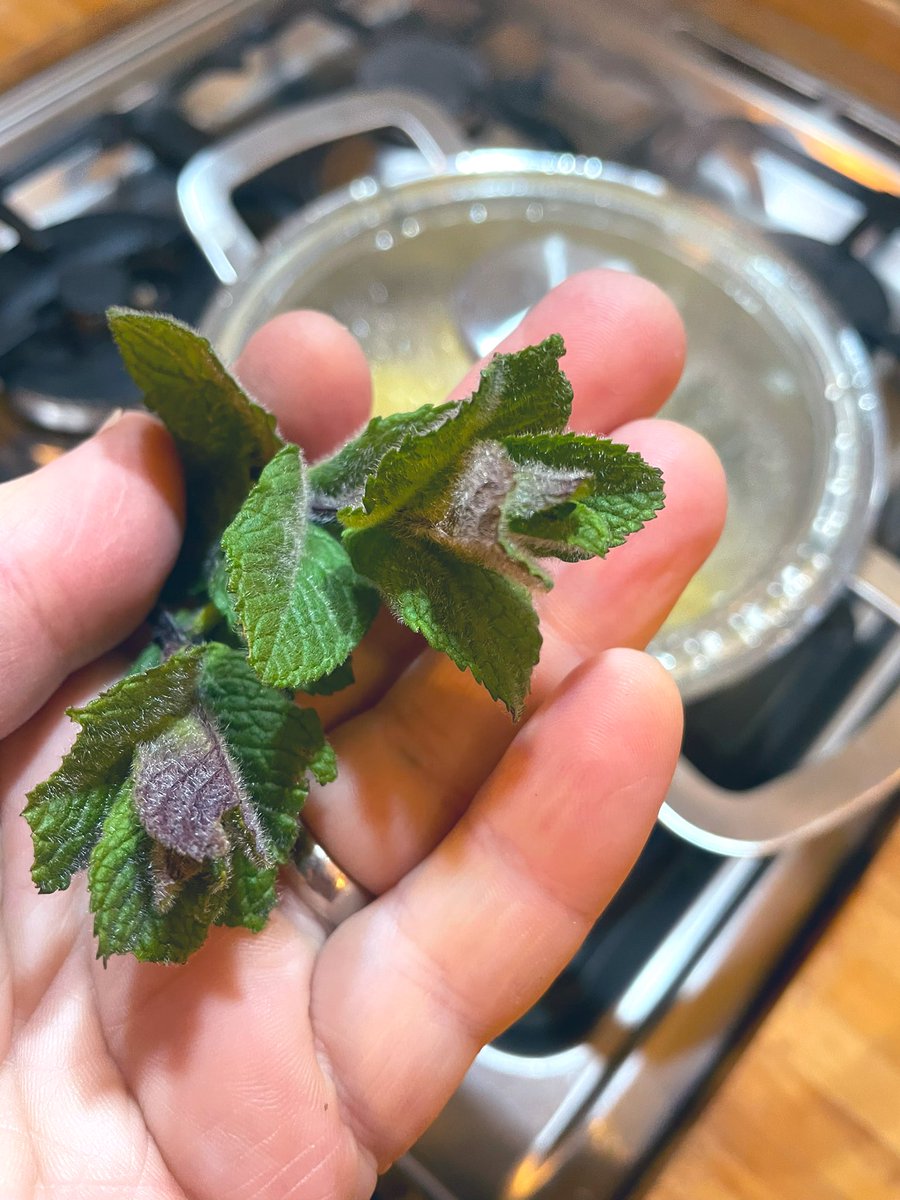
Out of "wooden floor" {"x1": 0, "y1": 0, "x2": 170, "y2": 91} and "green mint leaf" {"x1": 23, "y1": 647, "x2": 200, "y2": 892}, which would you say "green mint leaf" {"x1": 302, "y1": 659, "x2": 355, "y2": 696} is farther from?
"wooden floor" {"x1": 0, "y1": 0, "x2": 170, "y2": 91}

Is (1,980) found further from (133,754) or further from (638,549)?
(638,549)

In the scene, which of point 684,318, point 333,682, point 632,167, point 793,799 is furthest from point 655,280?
point 333,682

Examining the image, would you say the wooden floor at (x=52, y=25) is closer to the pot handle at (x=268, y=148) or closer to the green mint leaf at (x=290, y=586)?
the pot handle at (x=268, y=148)

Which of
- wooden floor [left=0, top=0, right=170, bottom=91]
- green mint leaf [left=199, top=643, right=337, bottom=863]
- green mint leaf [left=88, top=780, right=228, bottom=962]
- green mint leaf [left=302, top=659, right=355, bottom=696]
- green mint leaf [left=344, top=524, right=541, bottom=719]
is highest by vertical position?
wooden floor [left=0, top=0, right=170, bottom=91]

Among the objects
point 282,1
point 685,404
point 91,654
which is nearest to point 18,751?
point 91,654

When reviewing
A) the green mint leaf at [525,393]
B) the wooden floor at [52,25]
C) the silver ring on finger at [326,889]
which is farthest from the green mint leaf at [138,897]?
the wooden floor at [52,25]

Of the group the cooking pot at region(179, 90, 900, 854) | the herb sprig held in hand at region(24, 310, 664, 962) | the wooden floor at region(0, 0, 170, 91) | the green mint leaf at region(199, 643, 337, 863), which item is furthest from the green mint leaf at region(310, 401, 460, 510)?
the wooden floor at region(0, 0, 170, 91)
